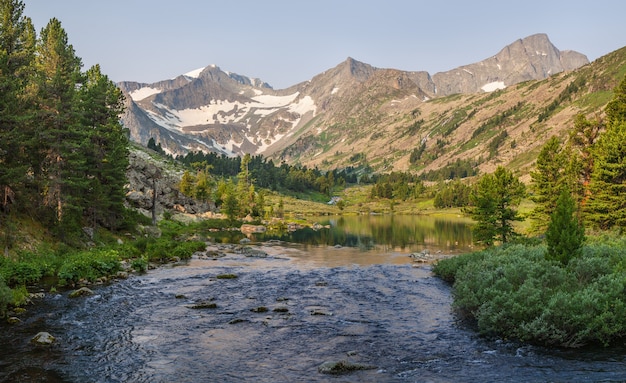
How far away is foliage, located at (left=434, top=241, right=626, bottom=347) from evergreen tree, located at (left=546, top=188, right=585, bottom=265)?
65 cm

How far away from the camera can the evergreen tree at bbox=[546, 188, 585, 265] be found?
28094mm

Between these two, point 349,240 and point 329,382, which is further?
point 349,240

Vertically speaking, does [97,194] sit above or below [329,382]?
above

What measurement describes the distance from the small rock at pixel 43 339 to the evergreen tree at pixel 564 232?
32.0 metres

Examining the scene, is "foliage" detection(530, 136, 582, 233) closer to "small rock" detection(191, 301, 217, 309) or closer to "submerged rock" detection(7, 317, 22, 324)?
"small rock" detection(191, 301, 217, 309)

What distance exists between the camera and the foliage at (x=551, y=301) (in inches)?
864

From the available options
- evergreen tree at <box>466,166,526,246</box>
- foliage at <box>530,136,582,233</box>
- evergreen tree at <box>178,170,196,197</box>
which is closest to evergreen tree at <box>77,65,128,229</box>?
evergreen tree at <box>466,166,526,246</box>

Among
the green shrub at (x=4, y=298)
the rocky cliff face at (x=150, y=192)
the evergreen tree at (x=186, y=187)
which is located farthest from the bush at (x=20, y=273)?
the evergreen tree at (x=186, y=187)

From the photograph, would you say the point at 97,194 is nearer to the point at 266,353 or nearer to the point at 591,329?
the point at 266,353

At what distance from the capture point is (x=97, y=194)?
5628 cm

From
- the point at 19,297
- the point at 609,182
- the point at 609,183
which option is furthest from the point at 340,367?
the point at 609,182

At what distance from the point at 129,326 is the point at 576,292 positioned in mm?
27477

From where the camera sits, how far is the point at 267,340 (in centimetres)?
2473

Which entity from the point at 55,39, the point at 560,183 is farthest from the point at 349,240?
the point at 55,39
